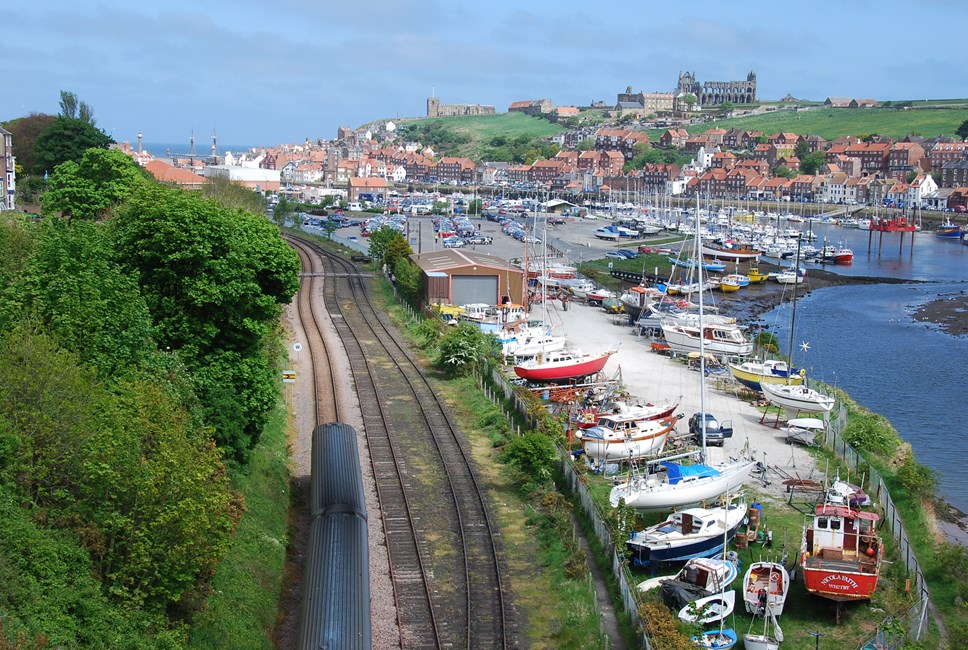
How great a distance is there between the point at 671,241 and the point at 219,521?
68.4 metres

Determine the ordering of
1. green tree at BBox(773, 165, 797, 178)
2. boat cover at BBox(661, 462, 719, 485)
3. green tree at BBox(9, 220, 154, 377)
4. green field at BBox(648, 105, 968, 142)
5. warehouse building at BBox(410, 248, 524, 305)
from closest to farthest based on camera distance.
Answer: green tree at BBox(9, 220, 154, 377), boat cover at BBox(661, 462, 719, 485), warehouse building at BBox(410, 248, 524, 305), green tree at BBox(773, 165, 797, 178), green field at BBox(648, 105, 968, 142)

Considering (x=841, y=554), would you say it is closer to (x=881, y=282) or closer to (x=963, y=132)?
(x=881, y=282)

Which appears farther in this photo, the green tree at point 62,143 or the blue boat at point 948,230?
the blue boat at point 948,230

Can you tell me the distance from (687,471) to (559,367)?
9.88m

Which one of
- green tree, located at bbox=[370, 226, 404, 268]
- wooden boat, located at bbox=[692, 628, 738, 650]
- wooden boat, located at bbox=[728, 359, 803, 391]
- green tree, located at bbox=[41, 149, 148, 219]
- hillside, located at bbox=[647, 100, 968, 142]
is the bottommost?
wooden boat, located at bbox=[692, 628, 738, 650]

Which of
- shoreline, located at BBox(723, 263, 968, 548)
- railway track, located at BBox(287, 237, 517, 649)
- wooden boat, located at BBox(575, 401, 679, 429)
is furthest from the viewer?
shoreline, located at BBox(723, 263, 968, 548)

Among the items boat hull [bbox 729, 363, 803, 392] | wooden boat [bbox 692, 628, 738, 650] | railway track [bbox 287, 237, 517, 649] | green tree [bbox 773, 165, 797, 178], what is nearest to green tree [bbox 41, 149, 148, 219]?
railway track [bbox 287, 237, 517, 649]

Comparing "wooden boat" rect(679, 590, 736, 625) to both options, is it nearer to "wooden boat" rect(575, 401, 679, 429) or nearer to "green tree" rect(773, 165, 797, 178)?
"wooden boat" rect(575, 401, 679, 429)

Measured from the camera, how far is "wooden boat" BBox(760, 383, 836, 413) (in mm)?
25391

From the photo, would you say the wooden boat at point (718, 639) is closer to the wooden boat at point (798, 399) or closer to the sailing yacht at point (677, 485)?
the sailing yacht at point (677, 485)

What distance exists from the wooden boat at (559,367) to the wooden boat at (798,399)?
504 cm

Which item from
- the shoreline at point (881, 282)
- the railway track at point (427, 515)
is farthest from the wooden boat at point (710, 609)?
the shoreline at point (881, 282)

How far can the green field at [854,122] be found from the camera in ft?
511

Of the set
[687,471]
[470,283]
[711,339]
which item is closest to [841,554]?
[687,471]
